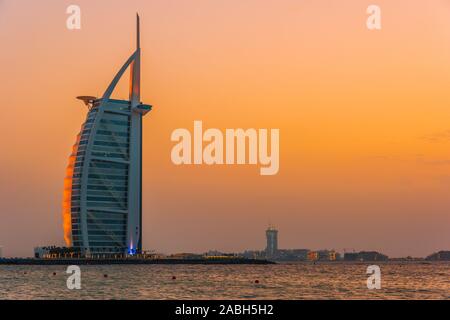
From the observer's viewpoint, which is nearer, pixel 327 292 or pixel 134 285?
pixel 327 292
